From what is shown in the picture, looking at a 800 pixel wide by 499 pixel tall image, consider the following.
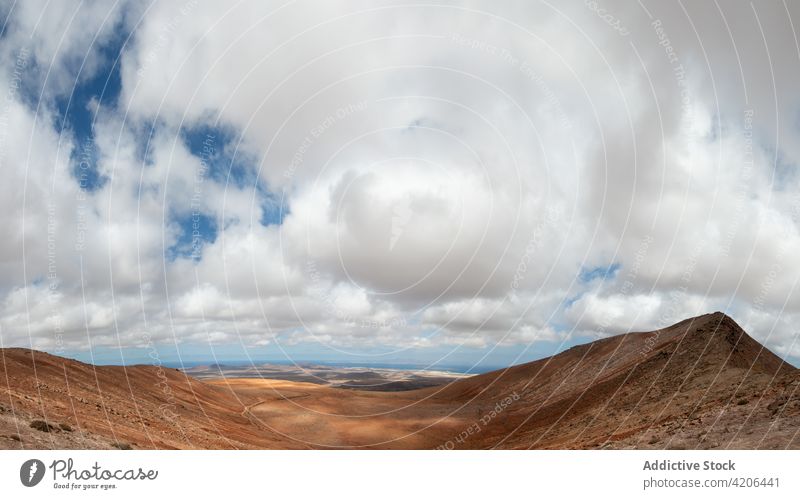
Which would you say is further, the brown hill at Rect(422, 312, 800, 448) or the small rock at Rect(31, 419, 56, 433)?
the brown hill at Rect(422, 312, 800, 448)

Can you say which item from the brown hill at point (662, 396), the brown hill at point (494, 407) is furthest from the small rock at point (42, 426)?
the brown hill at point (662, 396)

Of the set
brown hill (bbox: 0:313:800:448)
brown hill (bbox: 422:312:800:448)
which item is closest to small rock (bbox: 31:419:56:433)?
brown hill (bbox: 0:313:800:448)

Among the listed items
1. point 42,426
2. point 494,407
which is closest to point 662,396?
point 494,407

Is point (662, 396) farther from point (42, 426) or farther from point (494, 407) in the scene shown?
point (42, 426)

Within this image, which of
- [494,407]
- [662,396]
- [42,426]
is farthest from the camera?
[494,407]

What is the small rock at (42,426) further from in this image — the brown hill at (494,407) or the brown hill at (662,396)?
the brown hill at (662,396)

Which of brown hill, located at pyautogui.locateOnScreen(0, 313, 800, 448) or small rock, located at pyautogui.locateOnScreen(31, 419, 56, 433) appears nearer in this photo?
small rock, located at pyautogui.locateOnScreen(31, 419, 56, 433)

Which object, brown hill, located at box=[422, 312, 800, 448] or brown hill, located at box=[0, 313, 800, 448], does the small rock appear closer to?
brown hill, located at box=[0, 313, 800, 448]
